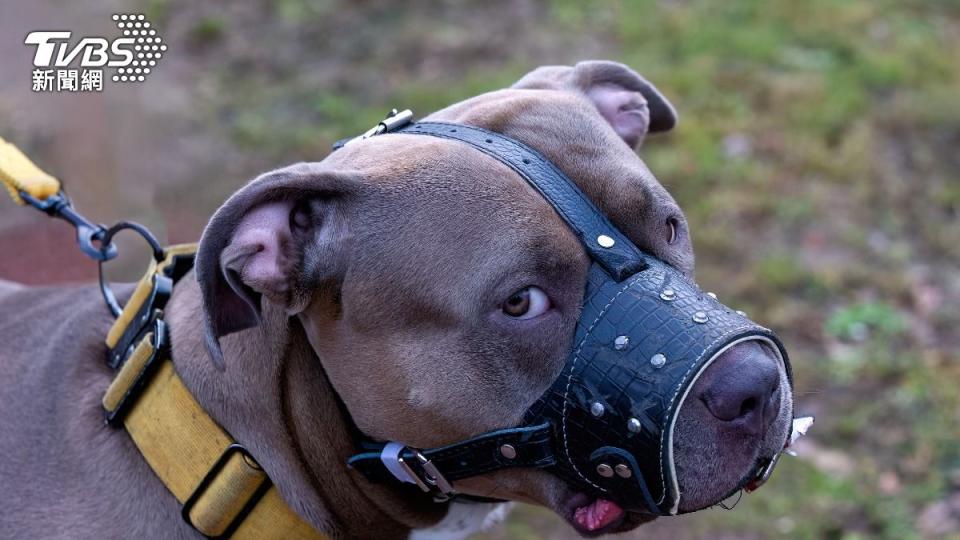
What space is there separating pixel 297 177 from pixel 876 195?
4.49 m

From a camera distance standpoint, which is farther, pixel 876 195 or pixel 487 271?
pixel 876 195

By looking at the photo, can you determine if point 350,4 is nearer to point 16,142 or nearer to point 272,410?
point 16,142

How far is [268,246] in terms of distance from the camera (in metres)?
2.68

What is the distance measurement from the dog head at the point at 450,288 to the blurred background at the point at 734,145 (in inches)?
→ 79.8

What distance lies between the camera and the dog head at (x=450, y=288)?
2598mm

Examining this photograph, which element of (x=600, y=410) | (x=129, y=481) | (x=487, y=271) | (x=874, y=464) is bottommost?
(x=874, y=464)

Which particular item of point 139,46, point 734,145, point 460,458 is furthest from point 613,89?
point 139,46

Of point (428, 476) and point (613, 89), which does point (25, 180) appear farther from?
point (613, 89)

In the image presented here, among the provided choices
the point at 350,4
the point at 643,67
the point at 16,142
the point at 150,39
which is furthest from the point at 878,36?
the point at 16,142

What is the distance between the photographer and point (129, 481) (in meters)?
2.86

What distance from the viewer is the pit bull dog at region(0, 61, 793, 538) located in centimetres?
262

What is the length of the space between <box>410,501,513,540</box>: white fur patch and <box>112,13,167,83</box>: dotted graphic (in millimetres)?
3863

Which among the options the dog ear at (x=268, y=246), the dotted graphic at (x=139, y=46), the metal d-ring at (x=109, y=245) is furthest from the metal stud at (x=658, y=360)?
the dotted graphic at (x=139, y=46)

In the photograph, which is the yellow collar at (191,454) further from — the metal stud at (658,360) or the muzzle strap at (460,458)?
the metal stud at (658,360)
